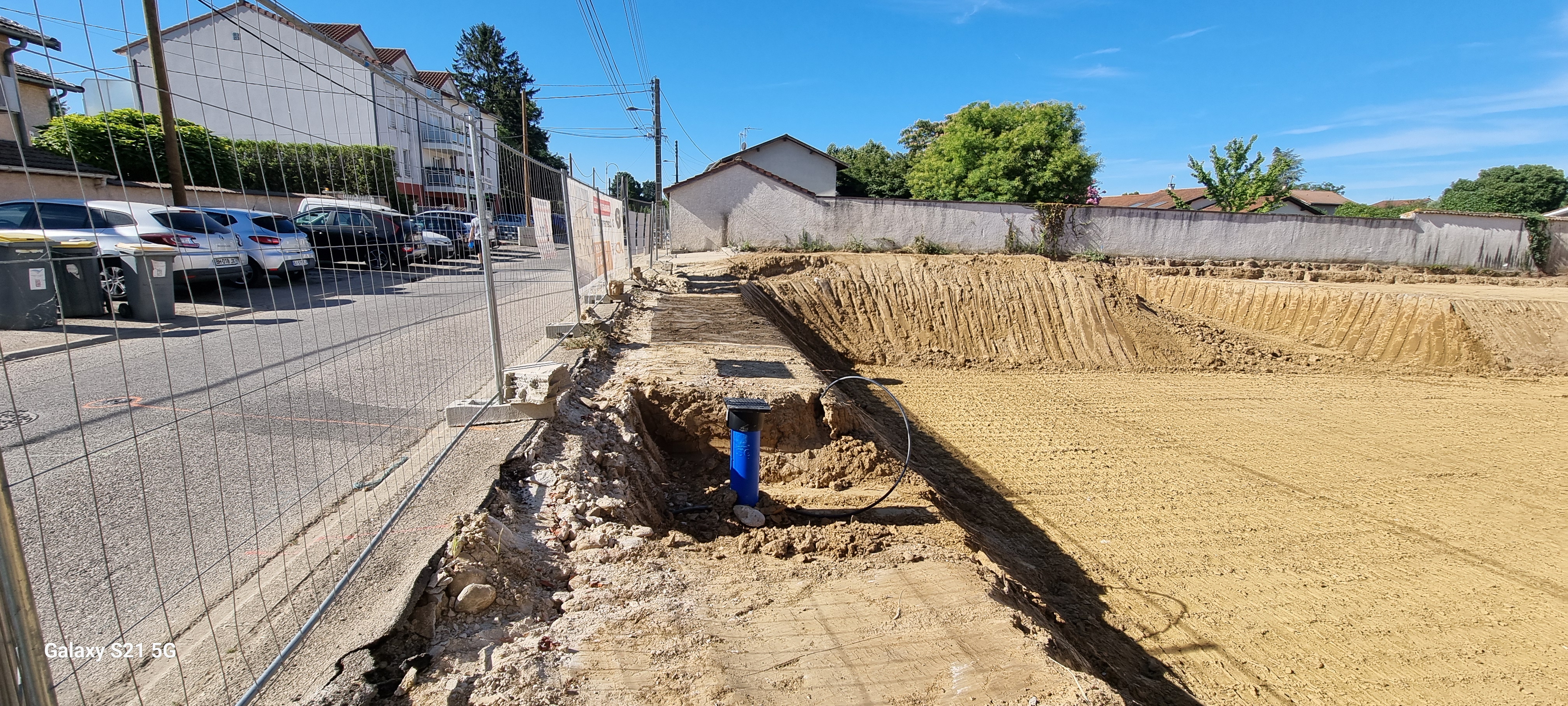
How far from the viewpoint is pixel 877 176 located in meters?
40.2

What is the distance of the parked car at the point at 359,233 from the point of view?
3.84 m

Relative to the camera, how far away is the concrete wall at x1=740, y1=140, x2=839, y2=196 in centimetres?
3653

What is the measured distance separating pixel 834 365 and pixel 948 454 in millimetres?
5519

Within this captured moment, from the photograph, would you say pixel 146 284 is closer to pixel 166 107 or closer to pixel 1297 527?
pixel 166 107

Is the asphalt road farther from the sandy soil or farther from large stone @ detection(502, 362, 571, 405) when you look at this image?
the sandy soil

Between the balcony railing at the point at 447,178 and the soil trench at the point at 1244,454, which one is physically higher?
the balcony railing at the point at 447,178

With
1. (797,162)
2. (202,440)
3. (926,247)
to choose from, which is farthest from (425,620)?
(797,162)

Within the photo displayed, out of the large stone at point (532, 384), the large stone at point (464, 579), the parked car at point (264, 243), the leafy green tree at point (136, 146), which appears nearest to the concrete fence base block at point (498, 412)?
the large stone at point (532, 384)

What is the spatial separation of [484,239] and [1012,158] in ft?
82.6

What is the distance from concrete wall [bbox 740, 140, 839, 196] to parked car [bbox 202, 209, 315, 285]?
33200 millimetres

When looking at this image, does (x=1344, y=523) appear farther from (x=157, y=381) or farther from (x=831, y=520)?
(x=157, y=381)

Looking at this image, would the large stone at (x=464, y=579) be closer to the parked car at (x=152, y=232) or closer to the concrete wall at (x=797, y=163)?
the parked car at (x=152, y=232)

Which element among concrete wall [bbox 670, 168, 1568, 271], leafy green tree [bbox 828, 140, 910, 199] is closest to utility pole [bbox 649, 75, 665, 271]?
concrete wall [bbox 670, 168, 1568, 271]

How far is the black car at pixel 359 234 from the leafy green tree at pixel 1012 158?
23.5 metres
